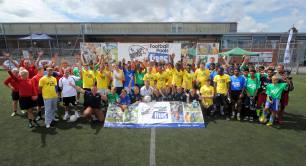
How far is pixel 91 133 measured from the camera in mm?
5434

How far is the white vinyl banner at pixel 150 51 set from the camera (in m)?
12.9

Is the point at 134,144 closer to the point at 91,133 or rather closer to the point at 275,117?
the point at 91,133

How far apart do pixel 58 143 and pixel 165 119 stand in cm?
311

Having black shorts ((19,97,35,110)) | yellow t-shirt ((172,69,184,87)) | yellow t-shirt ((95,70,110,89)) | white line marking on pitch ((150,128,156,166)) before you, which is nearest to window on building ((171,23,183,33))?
yellow t-shirt ((172,69,184,87))

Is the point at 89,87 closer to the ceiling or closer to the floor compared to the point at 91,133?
closer to the ceiling

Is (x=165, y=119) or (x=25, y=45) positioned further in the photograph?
(x=25, y=45)

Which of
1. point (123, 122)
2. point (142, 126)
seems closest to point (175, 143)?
point (142, 126)

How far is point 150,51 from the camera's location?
42.3ft

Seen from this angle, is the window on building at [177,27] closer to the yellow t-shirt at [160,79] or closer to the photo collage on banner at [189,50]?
the photo collage on banner at [189,50]

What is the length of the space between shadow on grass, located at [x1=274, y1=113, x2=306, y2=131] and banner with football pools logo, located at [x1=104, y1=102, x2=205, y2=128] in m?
2.71

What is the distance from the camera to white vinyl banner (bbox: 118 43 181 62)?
1287 cm

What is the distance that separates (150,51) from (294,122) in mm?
8988

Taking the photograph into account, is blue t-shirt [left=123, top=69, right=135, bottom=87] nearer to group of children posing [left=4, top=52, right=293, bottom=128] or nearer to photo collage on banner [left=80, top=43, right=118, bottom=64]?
group of children posing [left=4, top=52, right=293, bottom=128]

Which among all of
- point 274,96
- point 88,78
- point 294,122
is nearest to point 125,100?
point 88,78
